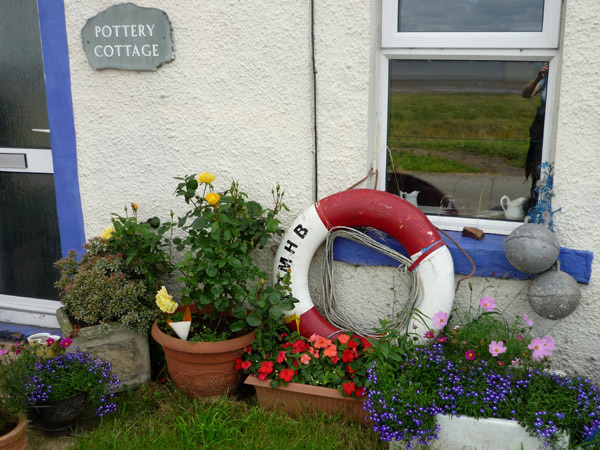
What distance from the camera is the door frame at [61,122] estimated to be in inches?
136

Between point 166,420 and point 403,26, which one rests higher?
point 403,26

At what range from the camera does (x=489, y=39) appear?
2854 mm

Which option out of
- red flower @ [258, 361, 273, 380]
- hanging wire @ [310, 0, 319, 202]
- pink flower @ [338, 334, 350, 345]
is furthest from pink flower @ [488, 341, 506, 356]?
hanging wire @ [310, 0, 319, 202]

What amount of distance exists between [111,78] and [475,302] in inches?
91.1

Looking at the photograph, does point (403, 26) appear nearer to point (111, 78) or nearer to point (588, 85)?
point (588, 85)

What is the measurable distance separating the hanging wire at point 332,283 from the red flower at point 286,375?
40 cm

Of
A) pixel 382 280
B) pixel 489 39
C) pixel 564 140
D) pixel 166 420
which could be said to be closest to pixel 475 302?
pixel 382 280

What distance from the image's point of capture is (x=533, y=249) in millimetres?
2631

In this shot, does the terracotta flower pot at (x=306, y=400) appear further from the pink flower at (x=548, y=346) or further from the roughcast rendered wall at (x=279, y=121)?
the pink flower at (x=548, y=346)

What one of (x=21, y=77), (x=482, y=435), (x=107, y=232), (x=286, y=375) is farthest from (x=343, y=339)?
(x=21, y=77)

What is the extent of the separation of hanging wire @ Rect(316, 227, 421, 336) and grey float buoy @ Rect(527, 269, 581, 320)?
0.53 meters

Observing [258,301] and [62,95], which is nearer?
[258,301]

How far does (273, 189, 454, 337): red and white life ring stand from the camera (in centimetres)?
285

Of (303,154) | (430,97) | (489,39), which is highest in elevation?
(489,39)
